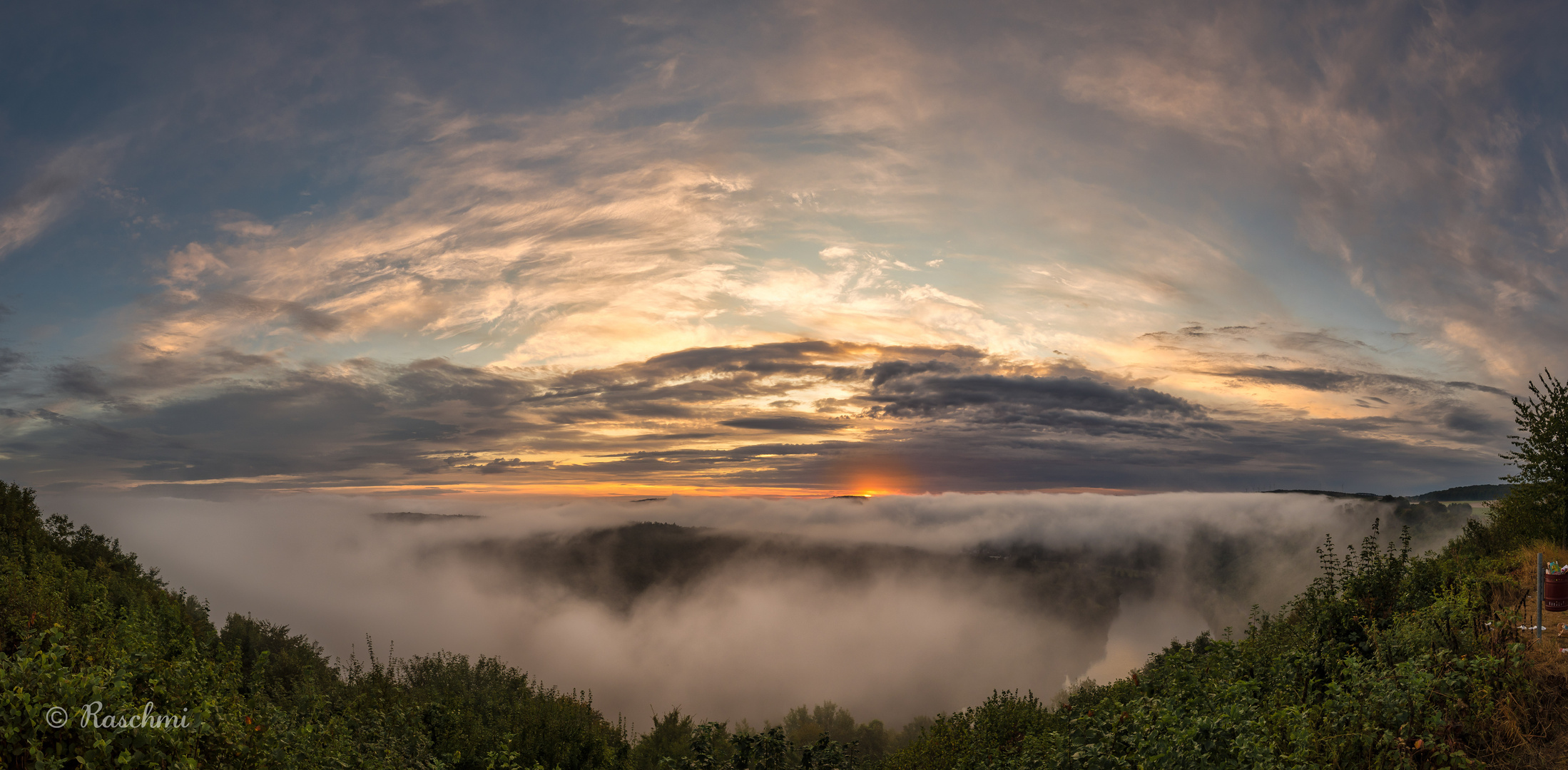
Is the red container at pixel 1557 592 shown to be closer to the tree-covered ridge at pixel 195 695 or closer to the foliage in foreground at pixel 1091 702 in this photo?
the foliage in foreground at pixel 1091 702

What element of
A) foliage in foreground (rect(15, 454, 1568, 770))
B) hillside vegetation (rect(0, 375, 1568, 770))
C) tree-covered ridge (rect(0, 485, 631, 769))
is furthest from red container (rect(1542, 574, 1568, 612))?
tree-covered ridge (rect(0, 485, 631, 769))

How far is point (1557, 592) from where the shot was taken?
50.4 feet

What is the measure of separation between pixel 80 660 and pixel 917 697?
574ft

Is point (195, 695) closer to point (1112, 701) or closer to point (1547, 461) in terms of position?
point (1112, 701)

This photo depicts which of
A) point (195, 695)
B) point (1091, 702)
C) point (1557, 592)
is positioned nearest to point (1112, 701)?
point (1091, 702)

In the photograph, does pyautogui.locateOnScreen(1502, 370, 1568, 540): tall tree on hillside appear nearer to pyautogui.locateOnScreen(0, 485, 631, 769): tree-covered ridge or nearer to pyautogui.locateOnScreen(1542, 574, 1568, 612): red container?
pyautogui.locateOnScreen(1542, 574, 1568, 612): red container

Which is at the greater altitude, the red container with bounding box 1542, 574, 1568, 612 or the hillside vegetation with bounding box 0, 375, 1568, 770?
the red container with bounding box 1542, 574, 1568, 612

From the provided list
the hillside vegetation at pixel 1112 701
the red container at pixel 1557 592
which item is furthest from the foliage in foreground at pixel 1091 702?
the red container at pixel 1557 592

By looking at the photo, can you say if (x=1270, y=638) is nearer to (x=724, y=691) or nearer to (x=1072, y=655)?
(x=724, y=691)

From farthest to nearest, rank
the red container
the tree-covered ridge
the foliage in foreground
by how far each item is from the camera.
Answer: the red container → the foliage in foreground → the tree-covered ridge

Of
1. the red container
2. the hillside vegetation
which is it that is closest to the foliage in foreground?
the hillside vegetation

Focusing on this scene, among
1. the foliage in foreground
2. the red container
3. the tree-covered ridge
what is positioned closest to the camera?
the tree-covered ridge

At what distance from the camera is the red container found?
15.3m

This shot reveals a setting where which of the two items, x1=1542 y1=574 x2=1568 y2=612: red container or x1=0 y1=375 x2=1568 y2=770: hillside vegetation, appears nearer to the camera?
x1=0 y1=375 x2=1568 y2=770: hillside vegetation
